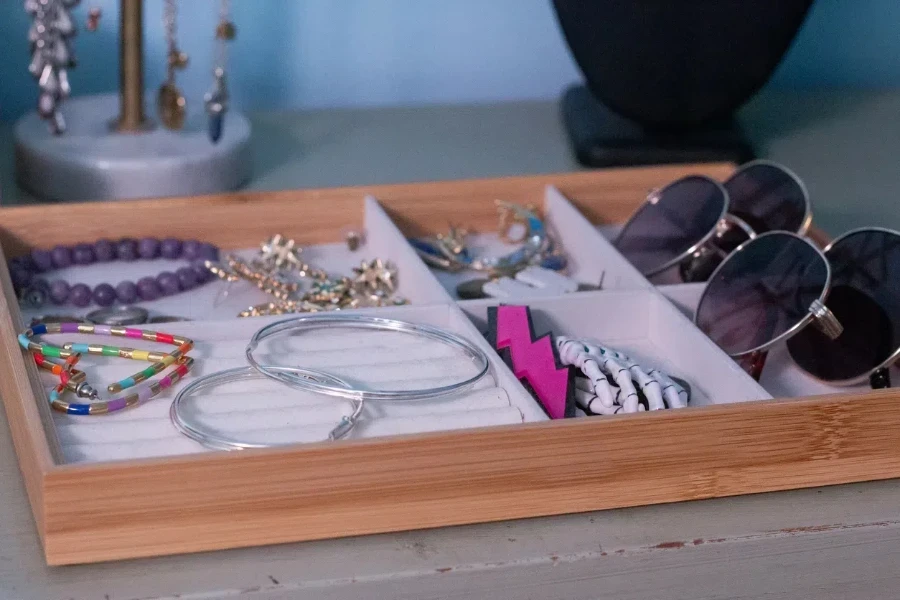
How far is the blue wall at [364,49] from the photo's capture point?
105 centimetres

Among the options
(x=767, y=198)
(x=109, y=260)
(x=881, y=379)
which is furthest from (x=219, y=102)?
(x=881, y=379)

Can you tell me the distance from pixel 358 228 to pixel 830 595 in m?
0.44

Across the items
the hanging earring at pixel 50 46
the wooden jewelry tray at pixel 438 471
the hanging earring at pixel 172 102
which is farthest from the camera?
the hanging earring at pixel 172 102

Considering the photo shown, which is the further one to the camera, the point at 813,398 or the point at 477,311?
the point at 477,311

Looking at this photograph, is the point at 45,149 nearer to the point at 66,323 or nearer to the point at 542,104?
the point at 66,323

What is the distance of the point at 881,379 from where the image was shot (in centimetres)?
61

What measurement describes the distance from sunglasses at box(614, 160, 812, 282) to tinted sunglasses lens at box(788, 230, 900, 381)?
0.28 feet

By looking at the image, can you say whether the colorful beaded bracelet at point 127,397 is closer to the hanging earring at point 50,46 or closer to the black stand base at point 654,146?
the hanging earring at point 50,46

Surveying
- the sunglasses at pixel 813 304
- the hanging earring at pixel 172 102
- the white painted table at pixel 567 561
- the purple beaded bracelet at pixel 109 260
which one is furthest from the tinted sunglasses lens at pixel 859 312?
the hanging earring at pixel 172 102

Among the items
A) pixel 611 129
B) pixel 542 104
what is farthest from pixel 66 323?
pixel 542 104

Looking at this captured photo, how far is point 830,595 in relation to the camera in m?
0.45

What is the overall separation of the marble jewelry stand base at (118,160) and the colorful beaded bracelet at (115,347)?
26 cm

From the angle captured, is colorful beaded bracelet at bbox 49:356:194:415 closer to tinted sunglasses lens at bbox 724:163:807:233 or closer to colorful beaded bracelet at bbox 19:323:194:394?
colorful beaded bracelet at bbox 19:323:194:394

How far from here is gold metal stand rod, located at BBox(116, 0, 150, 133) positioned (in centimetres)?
85
